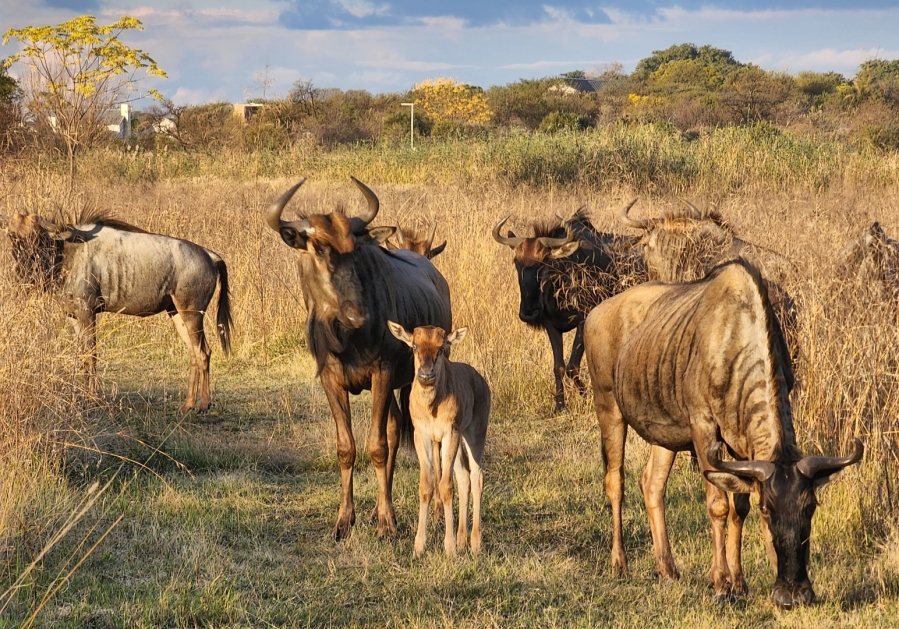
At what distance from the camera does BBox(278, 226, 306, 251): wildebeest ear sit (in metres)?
6.50

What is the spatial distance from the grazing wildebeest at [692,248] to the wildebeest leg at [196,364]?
4431 millimetres

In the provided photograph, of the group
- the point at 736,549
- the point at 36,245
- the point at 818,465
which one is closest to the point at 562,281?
the point at 36,245

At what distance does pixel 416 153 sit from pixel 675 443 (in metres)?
20.0

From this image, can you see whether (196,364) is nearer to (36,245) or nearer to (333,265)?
(36,245)

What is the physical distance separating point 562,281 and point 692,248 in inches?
64.1

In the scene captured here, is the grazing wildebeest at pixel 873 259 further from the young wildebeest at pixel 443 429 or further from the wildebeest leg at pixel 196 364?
the wildebeest leg at pixel 196 364

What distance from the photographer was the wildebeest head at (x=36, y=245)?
9469mm

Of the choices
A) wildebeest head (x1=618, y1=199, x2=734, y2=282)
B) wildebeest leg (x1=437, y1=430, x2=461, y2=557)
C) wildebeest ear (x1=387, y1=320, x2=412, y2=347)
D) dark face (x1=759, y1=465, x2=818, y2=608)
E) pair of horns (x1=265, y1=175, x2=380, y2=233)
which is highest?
pair of horns (x1=265, y1=175, x2=380, y2=233)

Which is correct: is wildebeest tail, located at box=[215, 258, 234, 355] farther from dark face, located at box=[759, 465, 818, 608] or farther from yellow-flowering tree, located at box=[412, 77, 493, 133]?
yellow-flowering tree, located at box=[412, 77, 493, 133]

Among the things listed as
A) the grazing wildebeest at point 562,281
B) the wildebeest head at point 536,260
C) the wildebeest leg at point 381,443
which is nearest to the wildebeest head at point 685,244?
the grazing wildebeest at point 562,281

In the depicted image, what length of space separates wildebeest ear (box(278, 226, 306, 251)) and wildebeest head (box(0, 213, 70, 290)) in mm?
3812

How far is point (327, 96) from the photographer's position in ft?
217

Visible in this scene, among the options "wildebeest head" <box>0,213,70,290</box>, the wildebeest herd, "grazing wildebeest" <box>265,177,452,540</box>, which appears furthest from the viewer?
"wildebeest head" <box>0,213,70,290</box>

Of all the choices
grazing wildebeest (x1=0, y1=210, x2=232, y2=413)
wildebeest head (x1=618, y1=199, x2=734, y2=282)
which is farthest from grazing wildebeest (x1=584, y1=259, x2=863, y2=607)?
grazing wildebeest (x1=0, y1=210, x2=232, y2=413)
